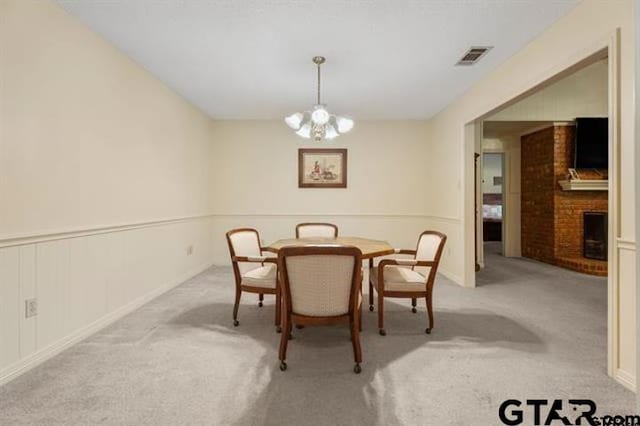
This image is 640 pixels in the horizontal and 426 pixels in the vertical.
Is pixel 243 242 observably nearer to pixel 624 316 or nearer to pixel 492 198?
pixel 624 316

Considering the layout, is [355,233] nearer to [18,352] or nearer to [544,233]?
[544,233]

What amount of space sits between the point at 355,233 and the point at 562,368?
3.57 metres

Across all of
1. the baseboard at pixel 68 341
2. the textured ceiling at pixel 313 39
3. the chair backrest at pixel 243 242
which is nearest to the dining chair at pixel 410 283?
the chair backrest at pixel 243 242

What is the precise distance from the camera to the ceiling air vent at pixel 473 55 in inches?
114

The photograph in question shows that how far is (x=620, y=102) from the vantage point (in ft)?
6.21

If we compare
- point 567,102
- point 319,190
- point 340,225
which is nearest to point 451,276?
point 340,225

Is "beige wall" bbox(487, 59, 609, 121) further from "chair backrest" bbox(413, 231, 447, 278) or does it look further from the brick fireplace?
"chair backrest" bbox(413, 231, 447, 278)

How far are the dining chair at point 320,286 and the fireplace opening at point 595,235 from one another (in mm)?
5349

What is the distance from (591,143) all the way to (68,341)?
7409 mm

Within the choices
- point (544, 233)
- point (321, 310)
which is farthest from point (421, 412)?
A: point (544, 233)

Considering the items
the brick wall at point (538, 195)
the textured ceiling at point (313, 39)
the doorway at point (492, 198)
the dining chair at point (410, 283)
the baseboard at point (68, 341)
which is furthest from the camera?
the doorway at point (492, 198)

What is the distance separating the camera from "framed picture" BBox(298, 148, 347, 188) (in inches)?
212

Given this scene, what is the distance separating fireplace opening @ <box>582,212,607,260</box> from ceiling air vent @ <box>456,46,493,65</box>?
161 inches

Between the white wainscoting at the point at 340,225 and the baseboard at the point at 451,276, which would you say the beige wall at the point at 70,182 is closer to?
the white wainscoting at the point at 340,225
